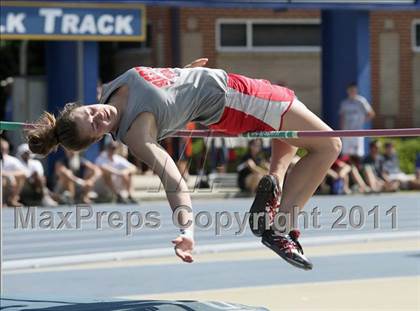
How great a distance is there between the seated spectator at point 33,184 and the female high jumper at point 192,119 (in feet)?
32.1

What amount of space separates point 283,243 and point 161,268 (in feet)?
13.6

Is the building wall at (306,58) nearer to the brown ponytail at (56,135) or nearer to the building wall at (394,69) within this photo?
the building wall at (394,69)

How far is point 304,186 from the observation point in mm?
6734

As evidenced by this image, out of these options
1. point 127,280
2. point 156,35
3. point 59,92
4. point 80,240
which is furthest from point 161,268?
Result: point 156,35

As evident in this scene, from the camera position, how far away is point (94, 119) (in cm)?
574

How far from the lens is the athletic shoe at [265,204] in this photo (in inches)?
264

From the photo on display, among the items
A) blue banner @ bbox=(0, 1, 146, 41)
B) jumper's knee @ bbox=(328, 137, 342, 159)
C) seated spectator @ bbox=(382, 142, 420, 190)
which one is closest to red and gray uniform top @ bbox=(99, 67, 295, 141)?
jumper's knee @ bbox=(328, 137, 342, 159)

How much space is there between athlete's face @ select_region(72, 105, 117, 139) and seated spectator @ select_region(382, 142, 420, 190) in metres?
13.4

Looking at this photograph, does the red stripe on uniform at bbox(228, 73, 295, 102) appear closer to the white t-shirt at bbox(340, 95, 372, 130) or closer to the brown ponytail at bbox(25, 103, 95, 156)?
the brown ponytail at bbox(25, 103, 95, 156)

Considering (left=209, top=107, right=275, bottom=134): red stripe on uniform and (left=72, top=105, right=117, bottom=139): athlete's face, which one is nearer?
(left=72, top=105, right=117, bottom=139): athlete's face

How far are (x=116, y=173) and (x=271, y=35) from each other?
9.90 m

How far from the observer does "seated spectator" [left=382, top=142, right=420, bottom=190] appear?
18781 millimetres

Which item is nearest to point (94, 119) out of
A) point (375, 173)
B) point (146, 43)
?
point (375, 173)

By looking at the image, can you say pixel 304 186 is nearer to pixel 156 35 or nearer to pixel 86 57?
pixel 86 57
